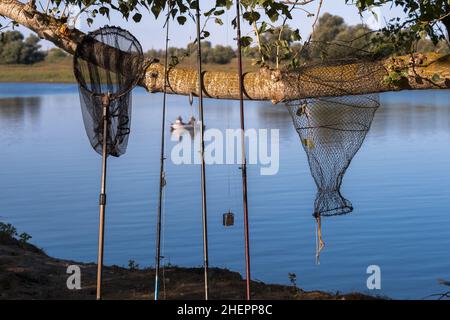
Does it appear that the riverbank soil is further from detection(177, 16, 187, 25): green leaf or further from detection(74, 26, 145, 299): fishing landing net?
detection(177, 16, 187, 25): green leaf

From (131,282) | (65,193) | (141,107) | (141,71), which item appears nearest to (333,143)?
(141,71)

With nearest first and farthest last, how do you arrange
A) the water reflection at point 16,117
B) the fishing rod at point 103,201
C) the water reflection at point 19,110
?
the fishing rod at point 103,201
the water reflection at point 16,117
the water reflection at point 19,110

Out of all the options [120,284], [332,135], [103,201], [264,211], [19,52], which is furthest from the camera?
[19,52]

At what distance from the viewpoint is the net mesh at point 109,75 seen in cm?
681

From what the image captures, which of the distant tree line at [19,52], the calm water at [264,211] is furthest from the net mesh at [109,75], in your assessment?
the distant tree line at [19,52]

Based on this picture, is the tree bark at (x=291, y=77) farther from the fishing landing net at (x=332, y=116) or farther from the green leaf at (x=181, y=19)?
the green leaf at (x=181, y=19)

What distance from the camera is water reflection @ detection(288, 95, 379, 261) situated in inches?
277

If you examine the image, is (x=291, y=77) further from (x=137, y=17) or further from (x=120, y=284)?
(x=120, y=284)

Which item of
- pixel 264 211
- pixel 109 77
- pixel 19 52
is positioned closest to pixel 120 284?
pixel 109 77

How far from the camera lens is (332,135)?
7.16 m

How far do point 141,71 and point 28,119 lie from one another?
1063 inches

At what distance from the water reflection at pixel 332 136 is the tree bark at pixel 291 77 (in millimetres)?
248
